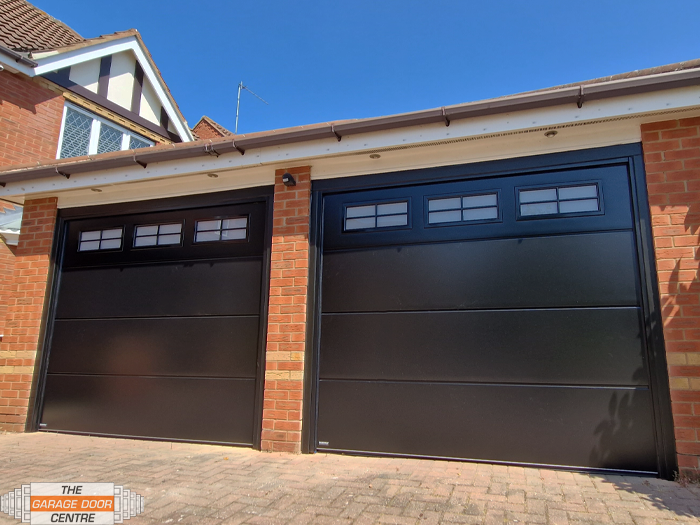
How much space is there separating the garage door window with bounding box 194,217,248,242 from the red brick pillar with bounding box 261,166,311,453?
0.52 m

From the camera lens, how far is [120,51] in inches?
411

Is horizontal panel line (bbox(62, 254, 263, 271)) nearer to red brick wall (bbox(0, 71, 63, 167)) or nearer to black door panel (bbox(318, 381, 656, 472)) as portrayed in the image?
black door panel (bbox(318, 381, 656, 472))

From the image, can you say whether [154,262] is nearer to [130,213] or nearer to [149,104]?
[130,213]

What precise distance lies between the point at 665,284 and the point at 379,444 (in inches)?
108

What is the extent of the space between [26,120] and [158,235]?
4.85 metres

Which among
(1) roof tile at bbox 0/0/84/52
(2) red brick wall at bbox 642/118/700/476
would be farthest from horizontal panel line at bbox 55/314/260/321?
(1) roof tile at bbox 0/0/84/52

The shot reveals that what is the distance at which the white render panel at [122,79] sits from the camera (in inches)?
400

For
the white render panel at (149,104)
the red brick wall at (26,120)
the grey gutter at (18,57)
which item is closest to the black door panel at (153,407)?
the red brick wall at (26,120)

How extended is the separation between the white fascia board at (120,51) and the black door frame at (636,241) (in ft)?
23.0

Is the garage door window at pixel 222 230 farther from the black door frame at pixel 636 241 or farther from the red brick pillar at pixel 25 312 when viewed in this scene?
the red brick pillar at pixel 25 312

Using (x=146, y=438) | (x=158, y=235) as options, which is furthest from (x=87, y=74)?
(x=146, y=438)

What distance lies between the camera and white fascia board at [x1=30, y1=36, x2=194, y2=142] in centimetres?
851

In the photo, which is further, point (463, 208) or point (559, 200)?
point (463, 208)

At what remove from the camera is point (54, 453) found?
14.3 feet
